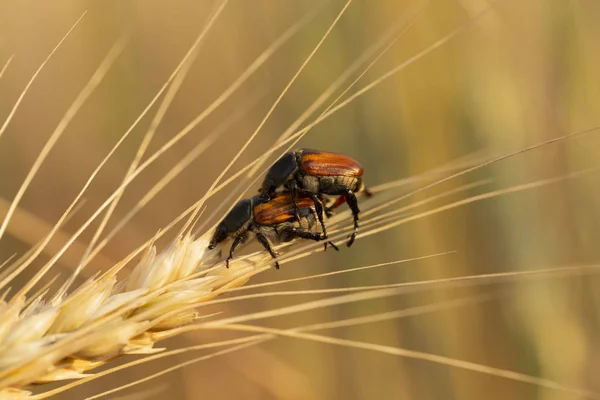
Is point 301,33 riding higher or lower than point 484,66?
higher

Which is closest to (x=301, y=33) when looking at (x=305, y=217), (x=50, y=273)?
(x=305, y=217)

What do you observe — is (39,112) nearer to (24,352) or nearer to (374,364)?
(374,364)

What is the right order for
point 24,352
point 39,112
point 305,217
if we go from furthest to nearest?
1. point 39,112
2. point 305,217
3. point 24,352

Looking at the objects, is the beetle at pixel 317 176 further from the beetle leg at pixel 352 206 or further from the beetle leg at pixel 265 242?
Result: the beetle leg at pixel 265 242

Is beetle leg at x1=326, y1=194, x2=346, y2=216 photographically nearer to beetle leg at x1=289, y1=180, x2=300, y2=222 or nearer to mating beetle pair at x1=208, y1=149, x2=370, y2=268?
mating beetle pair at x1=208, y1=149, x2=370, y2=268

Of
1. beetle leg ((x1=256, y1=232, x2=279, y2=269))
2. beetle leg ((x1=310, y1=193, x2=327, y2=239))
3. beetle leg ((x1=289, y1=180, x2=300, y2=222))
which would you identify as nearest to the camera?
beetle leg ((x1=256, y1=232, x2=279, y2=269))

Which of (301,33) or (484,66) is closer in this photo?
(484,66)

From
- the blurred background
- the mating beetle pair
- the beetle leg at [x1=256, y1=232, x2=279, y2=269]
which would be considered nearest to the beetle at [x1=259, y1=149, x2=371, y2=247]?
the mating beetle pair

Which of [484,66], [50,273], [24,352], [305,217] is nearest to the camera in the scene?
[24,352]
